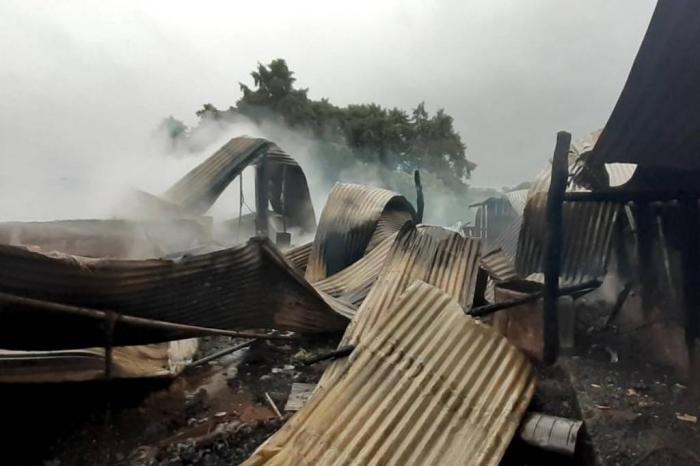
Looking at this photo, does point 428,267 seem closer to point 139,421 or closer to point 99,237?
point 139,421

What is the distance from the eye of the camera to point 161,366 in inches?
149

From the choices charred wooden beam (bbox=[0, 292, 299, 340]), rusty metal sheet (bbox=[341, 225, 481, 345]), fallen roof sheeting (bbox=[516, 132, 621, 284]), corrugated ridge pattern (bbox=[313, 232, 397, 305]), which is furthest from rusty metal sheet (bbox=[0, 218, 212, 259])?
fallen roof sheeting (bbox=[516, 132, 621, 284])

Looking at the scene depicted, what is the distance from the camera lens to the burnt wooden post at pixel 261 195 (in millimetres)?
10656

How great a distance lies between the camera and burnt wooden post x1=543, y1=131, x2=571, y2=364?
163 inches

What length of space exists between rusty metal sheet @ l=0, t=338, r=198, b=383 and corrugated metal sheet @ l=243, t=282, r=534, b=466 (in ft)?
4.39

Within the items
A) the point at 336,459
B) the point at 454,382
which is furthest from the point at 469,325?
the point at 336,459

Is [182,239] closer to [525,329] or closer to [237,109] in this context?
[525,329]

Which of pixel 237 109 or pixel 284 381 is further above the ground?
pixel 237 109

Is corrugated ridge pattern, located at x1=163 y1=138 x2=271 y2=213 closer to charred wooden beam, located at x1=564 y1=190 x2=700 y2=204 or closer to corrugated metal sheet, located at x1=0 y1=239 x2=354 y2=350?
corrugated metal sheet, located at x1=0 y1=239 x2=354 y2=350

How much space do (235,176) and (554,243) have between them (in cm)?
729

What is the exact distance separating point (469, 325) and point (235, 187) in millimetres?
13535

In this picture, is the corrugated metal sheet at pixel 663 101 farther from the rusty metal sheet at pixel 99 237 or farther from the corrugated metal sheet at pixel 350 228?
the rusty metal sheet at pixel 99 237

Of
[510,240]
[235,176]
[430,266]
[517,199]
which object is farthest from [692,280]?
[517,199]

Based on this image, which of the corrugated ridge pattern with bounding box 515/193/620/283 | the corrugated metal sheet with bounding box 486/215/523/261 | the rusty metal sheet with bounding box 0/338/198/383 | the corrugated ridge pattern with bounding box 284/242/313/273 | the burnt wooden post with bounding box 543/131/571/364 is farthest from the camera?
the corrugated metal sheet with bounding box 486/215/523/261
